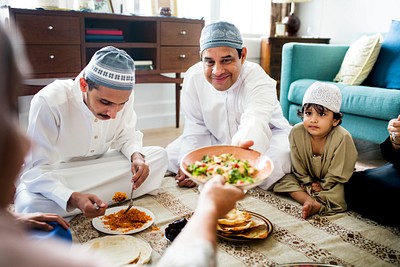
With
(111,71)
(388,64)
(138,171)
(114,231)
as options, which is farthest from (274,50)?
(114,231)

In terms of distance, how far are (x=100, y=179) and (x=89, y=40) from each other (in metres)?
1.42

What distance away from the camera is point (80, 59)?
3023 millimetres

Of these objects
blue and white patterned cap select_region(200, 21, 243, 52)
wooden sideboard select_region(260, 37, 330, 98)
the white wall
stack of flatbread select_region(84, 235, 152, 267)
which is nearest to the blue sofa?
the white wall

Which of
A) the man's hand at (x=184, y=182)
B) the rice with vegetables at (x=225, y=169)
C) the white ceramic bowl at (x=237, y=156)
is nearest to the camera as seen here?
the rice with vegetables at (x=225, y=169)

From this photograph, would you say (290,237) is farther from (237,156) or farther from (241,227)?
(237,156)

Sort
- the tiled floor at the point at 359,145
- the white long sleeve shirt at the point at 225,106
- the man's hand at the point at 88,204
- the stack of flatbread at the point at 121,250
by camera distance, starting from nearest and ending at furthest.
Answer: the stack of flatbread at the point at 121,250 → the man's hand at the point at 88,204 → the white long sleeve shirt at the point at 225,106 → the tiled floor at the point at 359,145

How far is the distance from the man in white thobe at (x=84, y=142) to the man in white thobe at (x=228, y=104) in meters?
0.48

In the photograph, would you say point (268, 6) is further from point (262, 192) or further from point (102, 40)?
point (262, 192)

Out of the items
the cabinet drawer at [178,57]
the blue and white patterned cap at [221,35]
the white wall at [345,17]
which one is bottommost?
the cabinet drawer at [178,57]

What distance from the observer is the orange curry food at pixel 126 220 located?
1.86 metres

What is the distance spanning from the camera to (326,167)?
2.29 metres

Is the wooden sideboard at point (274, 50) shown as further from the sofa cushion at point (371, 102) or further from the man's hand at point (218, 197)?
the man's hand at point (218, 197)

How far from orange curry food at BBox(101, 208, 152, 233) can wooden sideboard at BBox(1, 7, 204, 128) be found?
1.38 meters

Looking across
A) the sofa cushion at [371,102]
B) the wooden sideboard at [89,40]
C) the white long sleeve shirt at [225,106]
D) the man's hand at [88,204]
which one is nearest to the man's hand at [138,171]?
the man's hand at [88,204]
